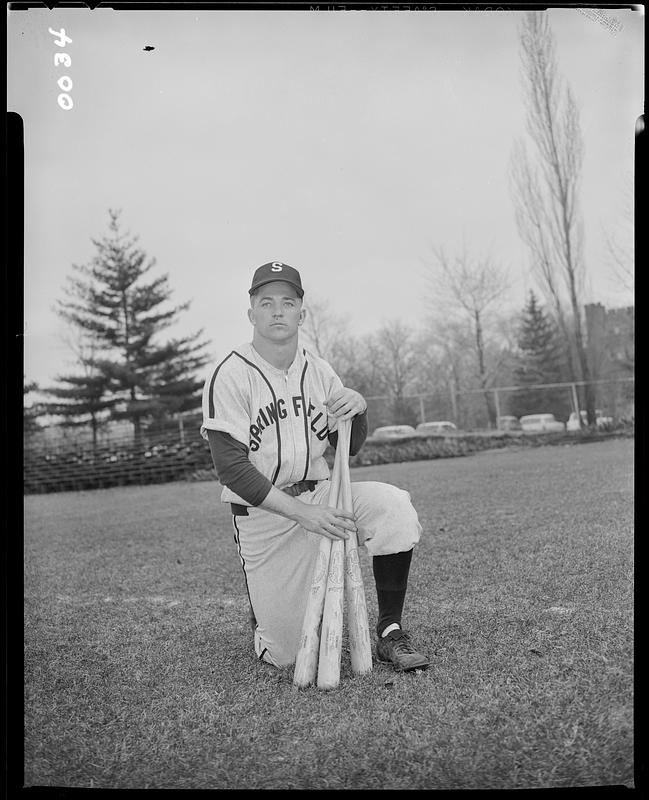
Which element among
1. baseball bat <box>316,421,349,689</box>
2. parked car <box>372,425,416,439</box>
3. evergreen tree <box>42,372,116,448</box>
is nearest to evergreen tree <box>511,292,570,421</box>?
parked car <box>372,425,416,439</box>

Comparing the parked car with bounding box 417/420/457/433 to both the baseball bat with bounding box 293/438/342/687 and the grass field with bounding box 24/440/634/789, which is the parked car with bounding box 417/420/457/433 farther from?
the baseball bat with bounding box 293/438/342/687

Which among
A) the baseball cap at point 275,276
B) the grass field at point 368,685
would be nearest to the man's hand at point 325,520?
the grass field at point 368,685

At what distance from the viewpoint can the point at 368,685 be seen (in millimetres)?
2172

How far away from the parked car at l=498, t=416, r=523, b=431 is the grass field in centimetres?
232

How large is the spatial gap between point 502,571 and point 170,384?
5.84m

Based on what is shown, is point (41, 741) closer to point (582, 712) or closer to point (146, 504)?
point (582, 712)

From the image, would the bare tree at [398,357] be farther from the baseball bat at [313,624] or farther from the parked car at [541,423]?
the baseball bat at [313,624]

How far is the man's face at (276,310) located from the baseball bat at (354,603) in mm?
466

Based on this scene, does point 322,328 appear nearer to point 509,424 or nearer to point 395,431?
point 509,424

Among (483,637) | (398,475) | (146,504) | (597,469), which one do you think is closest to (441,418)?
(398,475)

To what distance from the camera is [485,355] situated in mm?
6172

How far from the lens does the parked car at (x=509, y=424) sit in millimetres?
6668

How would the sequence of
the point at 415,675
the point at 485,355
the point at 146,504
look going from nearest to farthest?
1. the point at 415,675
2. the point at 485,355
3. the point at 146,504

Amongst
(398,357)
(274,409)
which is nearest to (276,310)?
(274,409)
